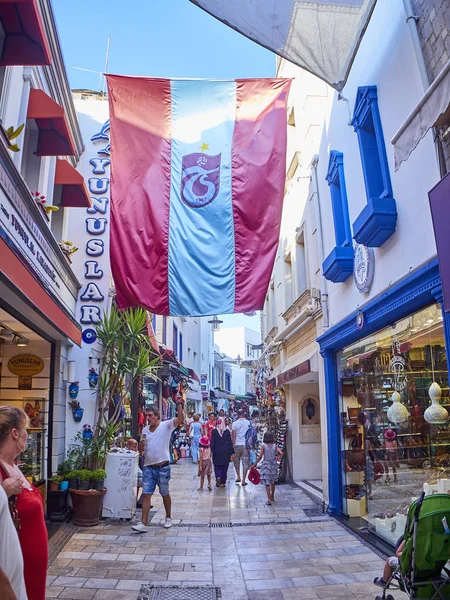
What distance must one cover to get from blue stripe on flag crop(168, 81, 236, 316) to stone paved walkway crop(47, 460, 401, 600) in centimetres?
296

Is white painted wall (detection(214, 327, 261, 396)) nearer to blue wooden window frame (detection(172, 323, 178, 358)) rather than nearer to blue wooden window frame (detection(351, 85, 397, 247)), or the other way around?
blue wooden window frame (detection(172, 323, 178, 358))

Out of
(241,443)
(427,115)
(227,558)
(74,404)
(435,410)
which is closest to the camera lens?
(427,115)

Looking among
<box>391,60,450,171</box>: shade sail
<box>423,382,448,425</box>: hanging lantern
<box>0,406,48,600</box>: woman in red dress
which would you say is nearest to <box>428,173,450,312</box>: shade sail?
Answer: <box>391,60,450,171</box>: shade sail

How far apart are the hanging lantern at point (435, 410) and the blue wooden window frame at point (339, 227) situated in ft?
8.73

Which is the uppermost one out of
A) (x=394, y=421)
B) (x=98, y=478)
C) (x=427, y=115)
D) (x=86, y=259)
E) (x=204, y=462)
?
(x=86, y=259)

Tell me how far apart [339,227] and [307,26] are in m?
3.43

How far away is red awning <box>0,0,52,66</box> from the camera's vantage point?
5457 mm

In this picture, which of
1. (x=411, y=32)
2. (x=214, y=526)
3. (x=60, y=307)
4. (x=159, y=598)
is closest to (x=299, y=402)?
(x=214, y=526)

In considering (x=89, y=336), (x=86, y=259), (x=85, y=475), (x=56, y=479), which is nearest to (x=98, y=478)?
(x=85, y=475)

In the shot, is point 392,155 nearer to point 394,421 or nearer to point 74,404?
point 394,421

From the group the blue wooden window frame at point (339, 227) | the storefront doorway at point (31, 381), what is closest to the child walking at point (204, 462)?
the storefront doorway at point (31, 381)

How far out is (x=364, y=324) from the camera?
22.9 ft

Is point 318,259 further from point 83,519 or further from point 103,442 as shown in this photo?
point 83,519

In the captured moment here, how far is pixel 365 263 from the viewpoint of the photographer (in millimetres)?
7039
